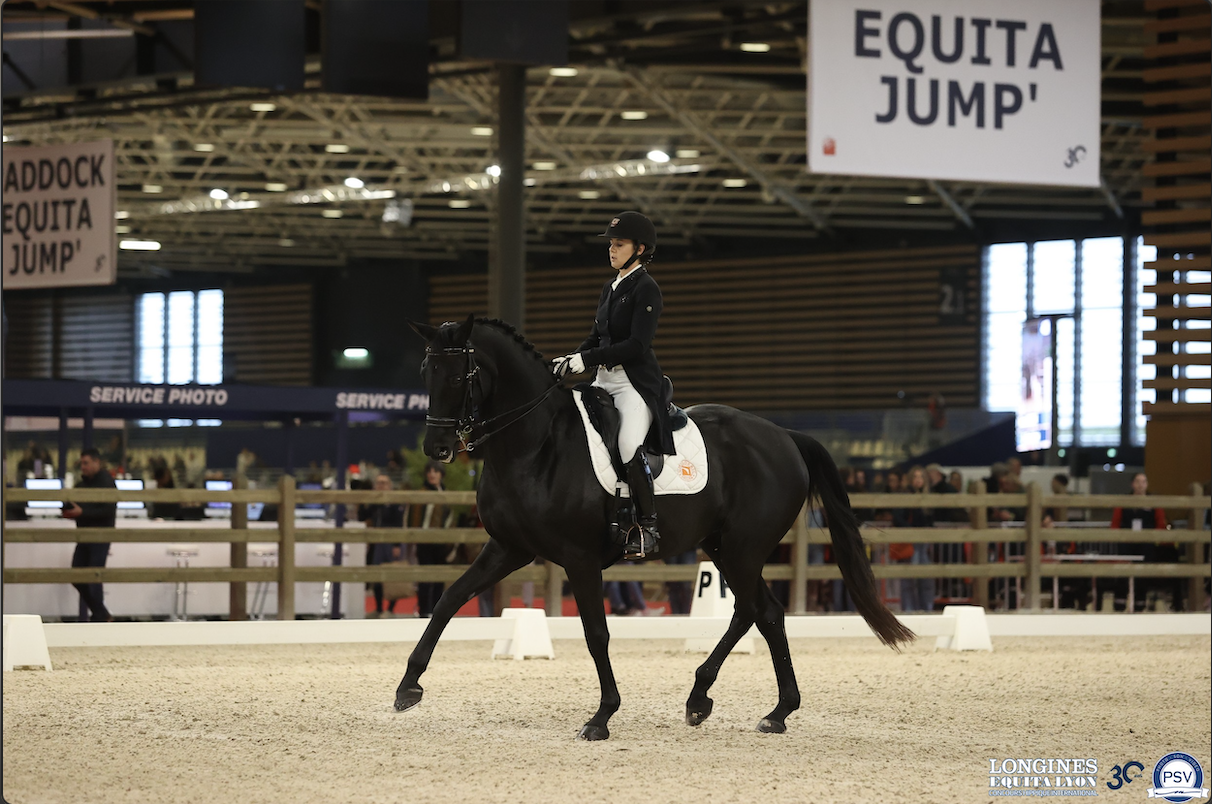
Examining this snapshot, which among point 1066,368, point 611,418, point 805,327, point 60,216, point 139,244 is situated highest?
point 139,244

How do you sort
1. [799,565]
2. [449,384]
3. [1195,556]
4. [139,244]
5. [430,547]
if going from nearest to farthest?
[449,384] → [799,565] → [430,547] → [1195,556] → [139,244]

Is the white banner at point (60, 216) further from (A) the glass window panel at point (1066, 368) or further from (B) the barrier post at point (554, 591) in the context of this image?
(A) the glass window panel at point (1066, 368)

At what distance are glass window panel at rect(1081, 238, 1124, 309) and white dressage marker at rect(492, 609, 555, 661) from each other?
2227 centimetres

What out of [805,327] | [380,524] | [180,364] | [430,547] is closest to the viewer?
[430,547]

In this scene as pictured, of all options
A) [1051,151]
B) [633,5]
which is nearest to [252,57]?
[633,5]

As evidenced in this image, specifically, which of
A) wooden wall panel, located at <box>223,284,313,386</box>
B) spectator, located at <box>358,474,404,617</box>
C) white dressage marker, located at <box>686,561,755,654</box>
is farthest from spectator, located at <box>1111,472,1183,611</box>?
wooden wall panel, located at <box>223,284,313,386</box>

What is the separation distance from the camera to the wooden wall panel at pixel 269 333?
1574 inches

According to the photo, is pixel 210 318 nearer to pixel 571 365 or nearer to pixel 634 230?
pixel 634 230

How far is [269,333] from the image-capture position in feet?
133

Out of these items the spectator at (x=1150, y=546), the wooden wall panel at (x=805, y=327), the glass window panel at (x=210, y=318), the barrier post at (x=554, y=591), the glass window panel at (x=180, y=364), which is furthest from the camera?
the glass window panel at (x=210, y=318)

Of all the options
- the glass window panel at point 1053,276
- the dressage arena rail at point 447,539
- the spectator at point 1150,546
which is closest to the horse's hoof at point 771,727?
the dressage arena rail at point 447,539

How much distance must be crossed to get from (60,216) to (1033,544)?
9.05 metres

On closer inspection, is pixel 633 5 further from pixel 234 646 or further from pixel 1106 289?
pixel 1106 289

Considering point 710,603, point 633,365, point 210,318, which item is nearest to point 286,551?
point 710,603
